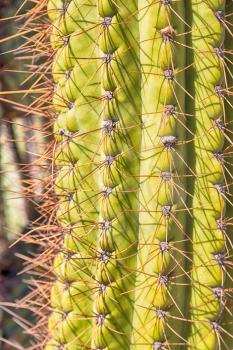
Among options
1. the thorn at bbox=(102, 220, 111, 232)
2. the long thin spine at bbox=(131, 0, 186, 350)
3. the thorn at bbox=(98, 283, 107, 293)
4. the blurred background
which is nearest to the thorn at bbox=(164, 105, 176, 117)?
the long thin spine at bbox=(131, 0, 186, 350)

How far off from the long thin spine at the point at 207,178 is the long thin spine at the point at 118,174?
0.39 feet

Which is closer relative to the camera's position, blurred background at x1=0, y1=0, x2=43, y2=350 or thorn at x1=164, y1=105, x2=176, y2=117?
thorn at x1=164, y1=105, x2=176, y2=117

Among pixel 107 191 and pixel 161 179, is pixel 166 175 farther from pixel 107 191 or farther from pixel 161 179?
pixel 107 191

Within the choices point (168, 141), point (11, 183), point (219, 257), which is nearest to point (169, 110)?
point (168, 141)

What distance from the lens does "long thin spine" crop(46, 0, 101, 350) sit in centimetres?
145

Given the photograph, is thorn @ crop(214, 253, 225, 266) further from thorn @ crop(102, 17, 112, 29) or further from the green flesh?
thorn @ crop(102, 17, 112, 29)

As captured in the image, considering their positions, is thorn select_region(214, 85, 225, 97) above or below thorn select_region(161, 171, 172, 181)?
above

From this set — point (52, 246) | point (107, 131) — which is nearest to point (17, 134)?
point (52, 246)

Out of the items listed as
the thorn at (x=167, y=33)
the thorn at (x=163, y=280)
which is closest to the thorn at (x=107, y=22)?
the thorn at (x=167, y=33)

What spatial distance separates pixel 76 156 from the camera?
149 centimetres

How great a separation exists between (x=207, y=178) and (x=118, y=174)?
0.17 m

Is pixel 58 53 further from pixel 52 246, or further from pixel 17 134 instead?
pixel 17 134

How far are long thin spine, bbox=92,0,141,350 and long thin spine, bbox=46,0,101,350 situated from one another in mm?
31

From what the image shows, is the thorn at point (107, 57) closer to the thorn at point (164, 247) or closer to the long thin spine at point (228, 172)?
the long thin spine at point (228, 172)
